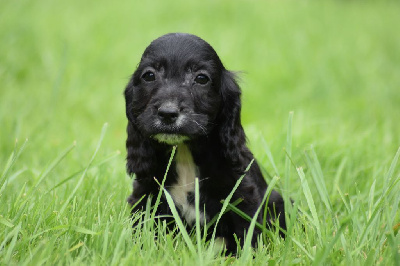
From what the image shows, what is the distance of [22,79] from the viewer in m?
7.50

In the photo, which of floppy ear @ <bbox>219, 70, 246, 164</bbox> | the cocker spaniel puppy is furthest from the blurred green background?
the cocker spaniel puppy

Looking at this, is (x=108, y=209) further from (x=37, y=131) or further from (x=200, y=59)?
(x=37, y=131)

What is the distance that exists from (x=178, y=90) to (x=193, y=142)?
383mm

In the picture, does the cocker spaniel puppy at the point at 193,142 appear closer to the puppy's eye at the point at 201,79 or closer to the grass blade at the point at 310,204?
the puppy's eye at the point at 201,79

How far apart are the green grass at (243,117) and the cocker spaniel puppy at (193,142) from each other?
0.20 meters

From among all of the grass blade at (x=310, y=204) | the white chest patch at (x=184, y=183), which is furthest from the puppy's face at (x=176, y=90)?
the grass blade at (x=310, y=204)

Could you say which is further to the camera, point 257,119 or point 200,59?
point 257,119

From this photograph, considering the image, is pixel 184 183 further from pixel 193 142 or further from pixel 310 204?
pixel 310 204

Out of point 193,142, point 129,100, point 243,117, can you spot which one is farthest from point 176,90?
point 243,117

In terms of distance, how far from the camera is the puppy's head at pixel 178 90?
10.1ft

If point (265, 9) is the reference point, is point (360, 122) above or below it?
below

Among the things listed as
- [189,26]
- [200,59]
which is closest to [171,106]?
[200,59]

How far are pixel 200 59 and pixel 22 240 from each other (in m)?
1.52

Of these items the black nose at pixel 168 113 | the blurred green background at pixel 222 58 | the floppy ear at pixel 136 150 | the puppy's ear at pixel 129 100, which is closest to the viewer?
the black nose at pixel 168 113
